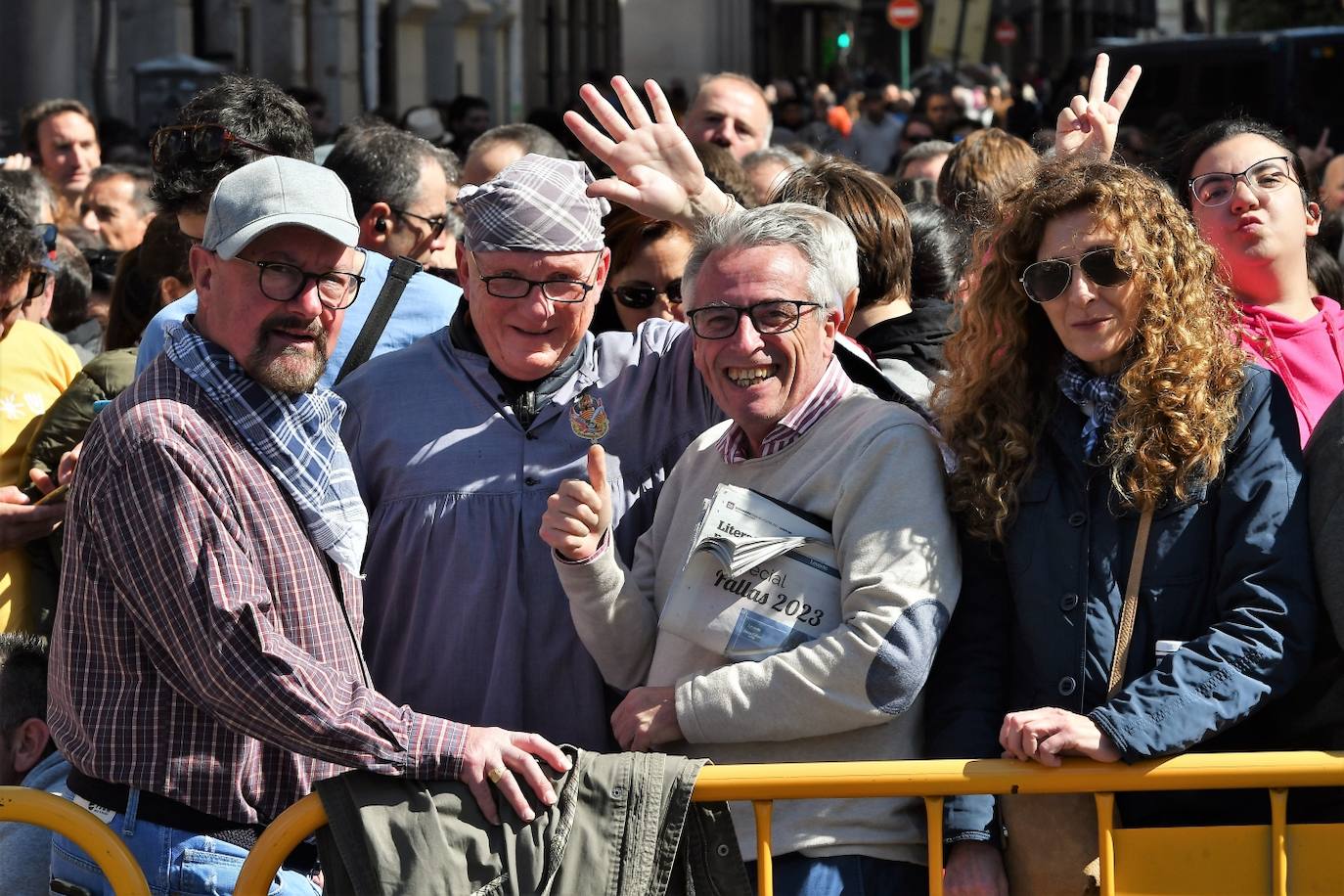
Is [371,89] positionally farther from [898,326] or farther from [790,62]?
[790,62]

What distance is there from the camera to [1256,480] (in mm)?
2924

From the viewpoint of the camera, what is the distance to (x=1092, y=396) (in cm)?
307

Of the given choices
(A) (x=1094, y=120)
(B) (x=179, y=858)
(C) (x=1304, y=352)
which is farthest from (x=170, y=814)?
(C) (x=1304, y=352)

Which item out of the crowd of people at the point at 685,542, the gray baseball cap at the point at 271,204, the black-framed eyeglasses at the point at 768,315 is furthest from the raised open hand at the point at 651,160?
the gray baseball cap at the point at 271,204

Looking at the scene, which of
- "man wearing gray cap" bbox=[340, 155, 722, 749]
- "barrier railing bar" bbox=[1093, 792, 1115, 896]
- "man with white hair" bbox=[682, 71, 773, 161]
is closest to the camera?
"barrier railing bar" bbox=[1093, 792, 1115, 896]

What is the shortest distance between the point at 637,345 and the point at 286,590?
1136 millimetres

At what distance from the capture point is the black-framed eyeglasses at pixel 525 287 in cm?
345

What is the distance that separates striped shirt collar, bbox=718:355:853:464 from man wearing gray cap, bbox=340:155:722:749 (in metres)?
0.31

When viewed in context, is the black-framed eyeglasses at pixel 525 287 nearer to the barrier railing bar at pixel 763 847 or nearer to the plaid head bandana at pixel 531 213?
the plaid head bandana at pixel 531 213

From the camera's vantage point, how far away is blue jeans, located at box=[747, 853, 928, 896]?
297 centimetres

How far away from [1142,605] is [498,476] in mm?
1308

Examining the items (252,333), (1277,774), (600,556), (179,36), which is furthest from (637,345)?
(179,36)

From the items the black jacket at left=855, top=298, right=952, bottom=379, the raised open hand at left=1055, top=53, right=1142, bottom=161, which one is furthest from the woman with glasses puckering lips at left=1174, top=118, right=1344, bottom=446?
the black jacket at left=855, top=298, right=952, bottom=379

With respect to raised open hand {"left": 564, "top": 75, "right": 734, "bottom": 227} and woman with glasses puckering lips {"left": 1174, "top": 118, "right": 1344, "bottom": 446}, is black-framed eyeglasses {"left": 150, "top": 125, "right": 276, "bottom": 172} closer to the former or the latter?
raised open hand {"left": 564, "top": 75, "right": 734, "bottom": 227}
